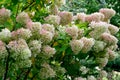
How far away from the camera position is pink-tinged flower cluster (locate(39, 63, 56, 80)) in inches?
98.3

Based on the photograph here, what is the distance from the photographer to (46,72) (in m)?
2.50

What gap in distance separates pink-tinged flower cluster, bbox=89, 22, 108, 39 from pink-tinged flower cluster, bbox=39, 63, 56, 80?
0.40m

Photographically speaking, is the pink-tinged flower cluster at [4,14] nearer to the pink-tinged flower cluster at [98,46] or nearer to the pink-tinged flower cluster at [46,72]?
the pink-tinged flower cluster at [46,72]

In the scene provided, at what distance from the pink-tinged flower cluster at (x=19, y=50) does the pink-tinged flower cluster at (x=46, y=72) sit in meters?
0.28

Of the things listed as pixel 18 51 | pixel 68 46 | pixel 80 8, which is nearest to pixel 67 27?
pixel 68 46

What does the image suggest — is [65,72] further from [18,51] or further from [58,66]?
[18,51]

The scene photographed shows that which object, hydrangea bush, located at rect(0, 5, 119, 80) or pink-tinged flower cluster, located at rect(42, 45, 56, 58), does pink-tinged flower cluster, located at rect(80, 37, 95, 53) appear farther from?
pink-tinged flower cluster, located at rect(42, 45, 56, 58)

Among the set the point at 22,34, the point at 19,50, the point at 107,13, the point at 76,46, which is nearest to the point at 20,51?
the point at 19,50

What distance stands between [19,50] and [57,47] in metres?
0.43

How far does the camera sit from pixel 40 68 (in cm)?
256

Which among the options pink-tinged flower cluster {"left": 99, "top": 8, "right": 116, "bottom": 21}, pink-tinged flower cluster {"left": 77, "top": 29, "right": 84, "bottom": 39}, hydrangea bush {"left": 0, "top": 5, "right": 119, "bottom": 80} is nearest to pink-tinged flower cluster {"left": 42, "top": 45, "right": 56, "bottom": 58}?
hydrangea bush {"left": 0, "top": 5, "right": 119, "bottom": 80}

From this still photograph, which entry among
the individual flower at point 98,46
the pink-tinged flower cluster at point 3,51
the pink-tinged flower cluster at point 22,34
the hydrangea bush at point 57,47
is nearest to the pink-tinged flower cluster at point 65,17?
the hydrangea bush at point 57,47

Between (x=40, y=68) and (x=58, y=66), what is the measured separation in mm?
186

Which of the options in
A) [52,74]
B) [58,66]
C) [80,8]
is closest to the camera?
[52,74]
